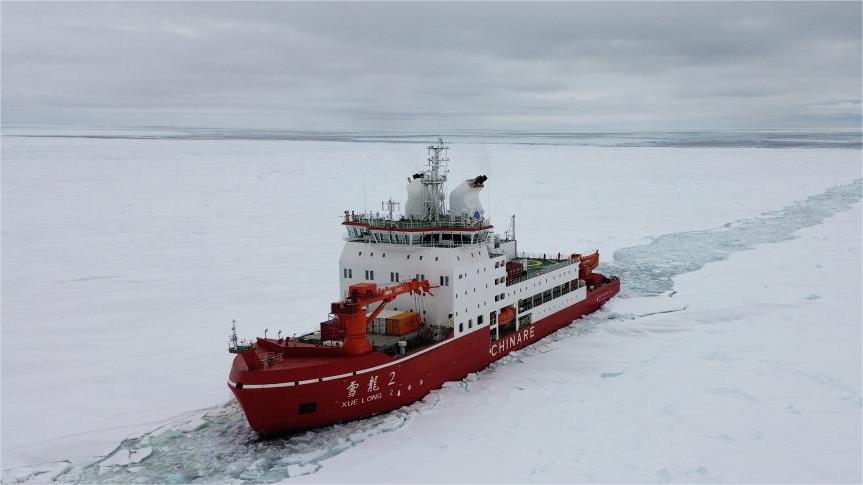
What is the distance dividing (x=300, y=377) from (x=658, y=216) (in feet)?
113

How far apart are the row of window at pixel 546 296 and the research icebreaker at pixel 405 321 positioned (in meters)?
0.06

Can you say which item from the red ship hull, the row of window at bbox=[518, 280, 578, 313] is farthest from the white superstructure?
the red ship hull

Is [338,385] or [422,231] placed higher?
[422,231]

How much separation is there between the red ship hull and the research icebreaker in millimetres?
23

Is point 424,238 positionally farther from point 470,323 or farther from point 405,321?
point 470,323

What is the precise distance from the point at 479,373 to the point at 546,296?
499 centimetres

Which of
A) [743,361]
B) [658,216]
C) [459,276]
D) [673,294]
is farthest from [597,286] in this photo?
[658,216]

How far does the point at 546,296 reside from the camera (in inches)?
865

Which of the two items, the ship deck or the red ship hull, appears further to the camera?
the ship deck

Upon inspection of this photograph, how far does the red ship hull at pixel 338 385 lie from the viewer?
43.7ft

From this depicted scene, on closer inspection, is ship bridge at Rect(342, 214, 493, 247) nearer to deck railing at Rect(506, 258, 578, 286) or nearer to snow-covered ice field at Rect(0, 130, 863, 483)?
deck railing at Rect(506, 258, 578, 286)

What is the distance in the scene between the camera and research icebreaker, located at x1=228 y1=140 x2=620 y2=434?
45.0ft

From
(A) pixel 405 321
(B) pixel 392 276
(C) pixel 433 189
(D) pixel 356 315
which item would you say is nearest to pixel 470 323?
(A) pixel 405 321

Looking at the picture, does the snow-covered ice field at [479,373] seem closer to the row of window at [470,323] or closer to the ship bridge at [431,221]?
the row of window at [470,323]
